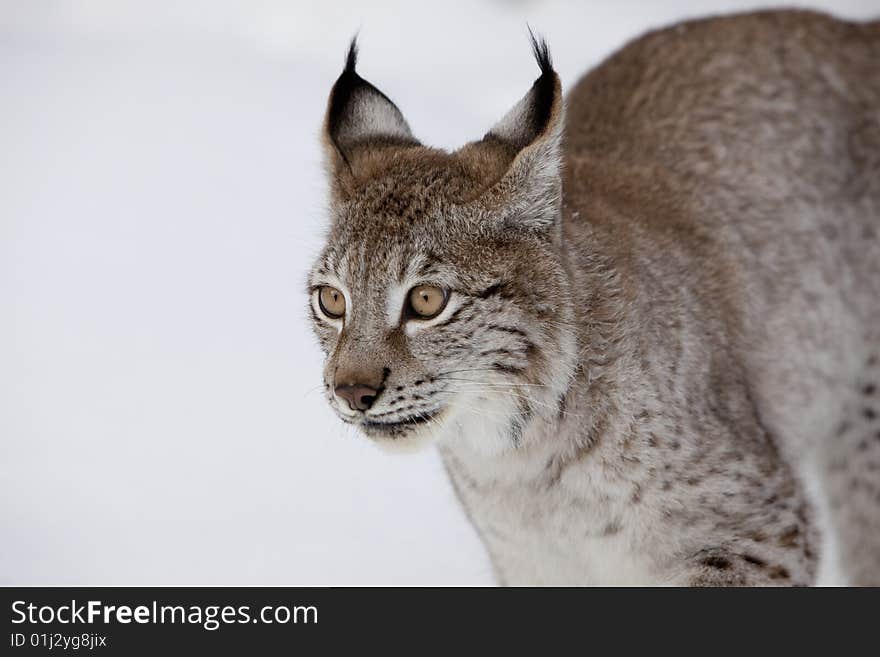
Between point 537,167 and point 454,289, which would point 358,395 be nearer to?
point 454,289

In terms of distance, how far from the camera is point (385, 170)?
4.49m

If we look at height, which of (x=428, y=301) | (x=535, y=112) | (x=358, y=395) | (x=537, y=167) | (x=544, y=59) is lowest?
(x=358, y=395)

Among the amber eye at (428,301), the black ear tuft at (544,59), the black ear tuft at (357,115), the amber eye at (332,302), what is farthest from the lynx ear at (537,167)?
the black ear tuft at (357,115)

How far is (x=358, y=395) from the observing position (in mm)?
3982

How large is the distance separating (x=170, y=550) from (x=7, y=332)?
257 cm

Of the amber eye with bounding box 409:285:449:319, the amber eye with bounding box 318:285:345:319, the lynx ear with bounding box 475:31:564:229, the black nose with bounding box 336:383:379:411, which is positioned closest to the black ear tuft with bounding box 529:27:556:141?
the lynx ear with bounding box 475:31:564:229

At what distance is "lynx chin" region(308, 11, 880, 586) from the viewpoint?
4152 millimetres

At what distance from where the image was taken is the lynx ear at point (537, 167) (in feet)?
13.8

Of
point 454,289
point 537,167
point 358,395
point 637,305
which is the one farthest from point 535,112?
Result: point 358,395

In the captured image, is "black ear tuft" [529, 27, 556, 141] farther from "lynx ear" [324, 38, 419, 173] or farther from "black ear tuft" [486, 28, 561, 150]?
"lynx ear" [324, 38, 419, 173]

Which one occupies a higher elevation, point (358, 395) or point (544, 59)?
point (544, 59)

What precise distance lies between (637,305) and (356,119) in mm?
1309
